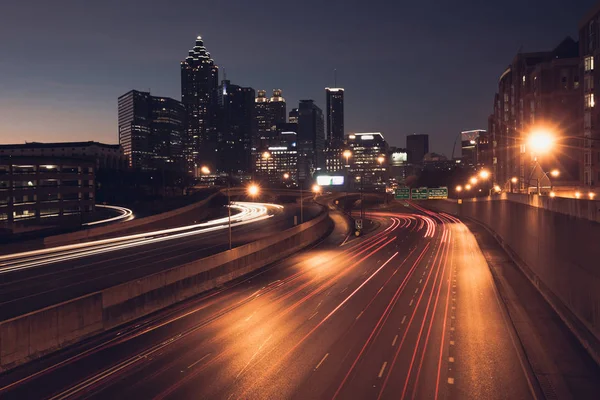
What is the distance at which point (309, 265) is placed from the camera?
43.7 m

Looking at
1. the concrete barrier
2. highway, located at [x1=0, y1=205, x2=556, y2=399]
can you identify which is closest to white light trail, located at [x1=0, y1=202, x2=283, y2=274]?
highway, located at [x1=0, y1=205, x2=556, y2=399]

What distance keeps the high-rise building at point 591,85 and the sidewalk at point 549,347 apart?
2364cm

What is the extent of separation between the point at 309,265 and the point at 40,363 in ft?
90.3

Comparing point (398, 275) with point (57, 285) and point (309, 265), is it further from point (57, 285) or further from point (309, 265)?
point (57, 285)

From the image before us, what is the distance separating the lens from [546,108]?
8881cm

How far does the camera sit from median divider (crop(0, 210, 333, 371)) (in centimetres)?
1811

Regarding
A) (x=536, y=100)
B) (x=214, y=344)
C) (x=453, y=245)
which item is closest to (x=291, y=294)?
(x=214, y=344)

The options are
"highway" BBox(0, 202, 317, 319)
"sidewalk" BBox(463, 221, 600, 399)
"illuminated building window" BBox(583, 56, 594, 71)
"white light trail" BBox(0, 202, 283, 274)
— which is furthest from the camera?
"illuminated building window" BBox(583, 56, 594, 71)

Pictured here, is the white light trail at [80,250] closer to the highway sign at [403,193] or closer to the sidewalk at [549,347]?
the sidewalk at [549,347]

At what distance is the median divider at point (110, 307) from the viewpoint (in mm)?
18109

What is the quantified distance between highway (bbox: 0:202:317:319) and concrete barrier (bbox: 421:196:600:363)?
24481mm

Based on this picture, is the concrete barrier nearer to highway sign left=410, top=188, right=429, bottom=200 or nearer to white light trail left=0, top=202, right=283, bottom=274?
white light trail left=0, top=202, right=283, bottom=274

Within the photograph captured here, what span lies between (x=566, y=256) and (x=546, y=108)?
75305mm

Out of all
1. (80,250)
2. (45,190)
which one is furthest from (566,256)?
(45,190)
